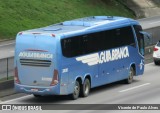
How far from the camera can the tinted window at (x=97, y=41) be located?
78.2ft

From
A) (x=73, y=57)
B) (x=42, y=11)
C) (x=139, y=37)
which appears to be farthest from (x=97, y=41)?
(x=42, y=11)

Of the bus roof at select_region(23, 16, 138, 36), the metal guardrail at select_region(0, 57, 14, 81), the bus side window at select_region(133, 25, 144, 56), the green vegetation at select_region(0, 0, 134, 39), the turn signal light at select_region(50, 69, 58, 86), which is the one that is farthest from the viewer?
the green vegetation at select_region(0, 0, 134, 39)

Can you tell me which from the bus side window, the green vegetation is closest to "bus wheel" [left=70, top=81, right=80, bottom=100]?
the bus side window

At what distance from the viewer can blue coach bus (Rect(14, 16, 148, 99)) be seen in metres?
23.1

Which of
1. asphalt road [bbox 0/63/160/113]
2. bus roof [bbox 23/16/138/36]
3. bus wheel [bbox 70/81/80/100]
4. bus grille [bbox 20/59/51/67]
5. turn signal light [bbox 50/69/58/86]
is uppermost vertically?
bus roof [bbox 23/16/138/36]

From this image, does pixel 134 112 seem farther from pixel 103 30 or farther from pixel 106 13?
pixel 106 13

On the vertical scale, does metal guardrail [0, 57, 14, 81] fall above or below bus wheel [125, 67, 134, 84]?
above

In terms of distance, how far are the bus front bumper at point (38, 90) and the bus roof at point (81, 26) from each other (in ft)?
7.07

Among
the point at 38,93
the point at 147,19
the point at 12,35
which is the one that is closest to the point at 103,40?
the point at 38,93

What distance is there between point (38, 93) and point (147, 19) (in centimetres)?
4394

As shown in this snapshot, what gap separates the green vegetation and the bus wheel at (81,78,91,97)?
24.9 meters

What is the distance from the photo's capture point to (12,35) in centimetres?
4941

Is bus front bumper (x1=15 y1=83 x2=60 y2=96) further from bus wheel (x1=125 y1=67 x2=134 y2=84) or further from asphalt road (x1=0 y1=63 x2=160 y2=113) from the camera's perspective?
bus wheel (x1=125 y1=67 x2=134 y2=84)

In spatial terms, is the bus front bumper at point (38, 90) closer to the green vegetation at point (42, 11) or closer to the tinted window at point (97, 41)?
the tinted window at point (97, 41)
